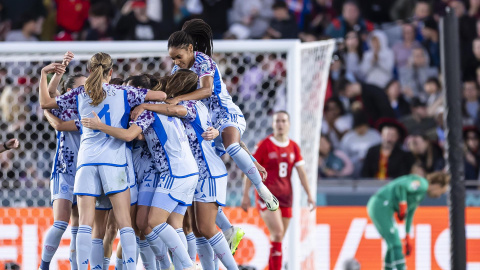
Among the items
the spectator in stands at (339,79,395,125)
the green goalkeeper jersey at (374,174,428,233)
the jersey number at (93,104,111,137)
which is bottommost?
the green goalkeeper jersey at (374,174,428,233)

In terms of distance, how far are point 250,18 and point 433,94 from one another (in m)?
2.89

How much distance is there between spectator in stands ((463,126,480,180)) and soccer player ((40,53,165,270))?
6.01 meters

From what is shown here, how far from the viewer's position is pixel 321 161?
10703 millimetres

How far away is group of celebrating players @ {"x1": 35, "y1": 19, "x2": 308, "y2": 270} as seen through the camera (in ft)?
18.9

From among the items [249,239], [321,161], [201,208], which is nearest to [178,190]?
[201,208]

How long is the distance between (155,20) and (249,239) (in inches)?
172

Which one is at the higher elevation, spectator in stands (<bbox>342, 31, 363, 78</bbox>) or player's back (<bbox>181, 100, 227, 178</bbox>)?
spectator in stands (<bbox>342, 31, 363, 78</bbox>)

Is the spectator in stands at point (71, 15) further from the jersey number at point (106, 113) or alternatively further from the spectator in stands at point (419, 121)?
the jersey number at point (106, 113)

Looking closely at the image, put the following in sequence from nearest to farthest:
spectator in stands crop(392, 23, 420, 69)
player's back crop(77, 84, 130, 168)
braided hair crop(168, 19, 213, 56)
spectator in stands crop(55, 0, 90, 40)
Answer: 1. player's back crop(77, 84, 130, 168)
2. braided hair crop(168, 19, 213, 56)
3. spectator in stands crop(392, 23, 420, 69)
4. spectator in stands crop(55, 0, 90, 40)

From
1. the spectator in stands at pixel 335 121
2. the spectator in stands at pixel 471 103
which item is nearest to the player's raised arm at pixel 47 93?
the spectator in stands at pixel 335 121

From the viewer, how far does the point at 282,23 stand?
12188 mm

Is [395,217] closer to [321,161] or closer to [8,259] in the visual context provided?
[321,161]

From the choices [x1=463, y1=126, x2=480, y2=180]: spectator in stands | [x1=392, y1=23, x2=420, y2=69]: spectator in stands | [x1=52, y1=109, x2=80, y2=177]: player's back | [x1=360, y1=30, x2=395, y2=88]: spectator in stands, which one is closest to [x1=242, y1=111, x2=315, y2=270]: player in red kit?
[x1=52, y1=109, x2=80, y2=177]: player's back

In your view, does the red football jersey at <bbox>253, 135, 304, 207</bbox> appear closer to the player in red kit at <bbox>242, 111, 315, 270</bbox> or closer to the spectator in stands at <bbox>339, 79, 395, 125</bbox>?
the player in red kit at <bbox>242, 111, 315, 270</bbox>
